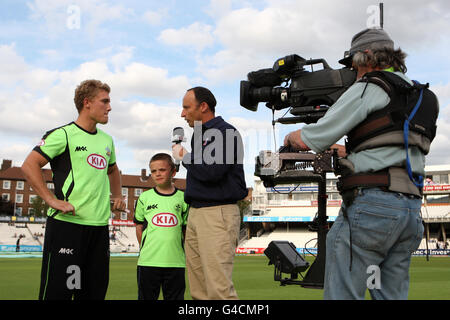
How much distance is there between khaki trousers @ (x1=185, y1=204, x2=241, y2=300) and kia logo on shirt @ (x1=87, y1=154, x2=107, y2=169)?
3.13ft

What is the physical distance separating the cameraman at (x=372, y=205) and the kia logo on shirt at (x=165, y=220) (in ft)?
8.82

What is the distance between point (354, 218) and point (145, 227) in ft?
10.3

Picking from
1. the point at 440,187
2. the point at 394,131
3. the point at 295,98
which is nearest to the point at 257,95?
the point at 295,98

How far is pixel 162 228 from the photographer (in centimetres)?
507

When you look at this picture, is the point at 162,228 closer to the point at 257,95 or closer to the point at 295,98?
the point at 257,95

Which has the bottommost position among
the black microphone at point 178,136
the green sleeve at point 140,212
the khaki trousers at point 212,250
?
the khaki trousers at point 212,250

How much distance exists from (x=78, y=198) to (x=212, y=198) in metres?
1.15

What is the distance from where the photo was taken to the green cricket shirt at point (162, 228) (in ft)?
16.2

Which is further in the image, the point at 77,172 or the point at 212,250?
the point at 77,172

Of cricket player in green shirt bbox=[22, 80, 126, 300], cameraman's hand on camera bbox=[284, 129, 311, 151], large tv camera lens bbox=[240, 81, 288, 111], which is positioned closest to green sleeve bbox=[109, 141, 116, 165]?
cricket player in green shirt bbox=[22, 80, 126, 300]

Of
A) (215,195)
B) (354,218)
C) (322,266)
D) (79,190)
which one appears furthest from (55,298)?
(322,266)

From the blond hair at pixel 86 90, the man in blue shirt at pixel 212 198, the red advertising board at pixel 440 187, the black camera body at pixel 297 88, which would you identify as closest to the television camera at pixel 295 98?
the black camera body at pixel 297 88

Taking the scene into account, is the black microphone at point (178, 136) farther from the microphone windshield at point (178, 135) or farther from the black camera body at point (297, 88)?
the black camera body at point (297, 88)

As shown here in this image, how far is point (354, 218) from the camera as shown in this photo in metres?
2.58
